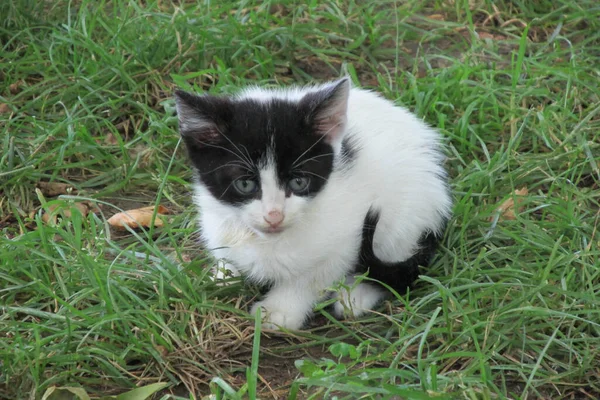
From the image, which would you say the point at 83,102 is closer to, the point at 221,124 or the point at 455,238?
the point at 221,124

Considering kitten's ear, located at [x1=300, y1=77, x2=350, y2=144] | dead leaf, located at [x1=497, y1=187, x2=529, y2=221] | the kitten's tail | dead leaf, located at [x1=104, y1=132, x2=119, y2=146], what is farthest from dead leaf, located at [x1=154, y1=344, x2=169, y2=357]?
dead leaf, located at [x1=104, y1=132, x2=119, y2=146]

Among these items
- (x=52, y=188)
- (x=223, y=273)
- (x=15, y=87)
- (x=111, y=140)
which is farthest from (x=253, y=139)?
(x=15, y=87)

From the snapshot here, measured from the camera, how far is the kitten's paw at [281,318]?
10.3ft

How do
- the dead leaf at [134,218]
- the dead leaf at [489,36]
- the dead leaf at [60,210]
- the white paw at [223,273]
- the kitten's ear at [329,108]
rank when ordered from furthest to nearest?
the dead leaf at [489,36] < the dead leaf at [134,218] < the dead leaf at [60,210] < the white paw at [223,273] < the kitten's ear at [329,108]

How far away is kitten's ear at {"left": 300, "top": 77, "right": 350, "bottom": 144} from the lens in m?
2.96

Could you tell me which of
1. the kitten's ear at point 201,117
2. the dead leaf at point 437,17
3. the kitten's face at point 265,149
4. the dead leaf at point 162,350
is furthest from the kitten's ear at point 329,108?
the dead leaf at point 437,17

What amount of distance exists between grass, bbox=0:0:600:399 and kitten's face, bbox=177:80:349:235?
1.30 feet

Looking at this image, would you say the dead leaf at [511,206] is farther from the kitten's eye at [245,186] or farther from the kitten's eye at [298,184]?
the kitten's eye at [245,186]

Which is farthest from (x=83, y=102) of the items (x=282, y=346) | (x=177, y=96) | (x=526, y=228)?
(x=526, y=228)

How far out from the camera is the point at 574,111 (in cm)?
429

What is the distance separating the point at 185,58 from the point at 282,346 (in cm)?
195

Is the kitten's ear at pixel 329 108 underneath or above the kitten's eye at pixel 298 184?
above

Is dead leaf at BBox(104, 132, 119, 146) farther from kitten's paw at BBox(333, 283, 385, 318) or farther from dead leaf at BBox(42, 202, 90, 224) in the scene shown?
kitten's paw at BBox(333, 283, 385, 318)

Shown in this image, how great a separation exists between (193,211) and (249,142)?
944 mm
